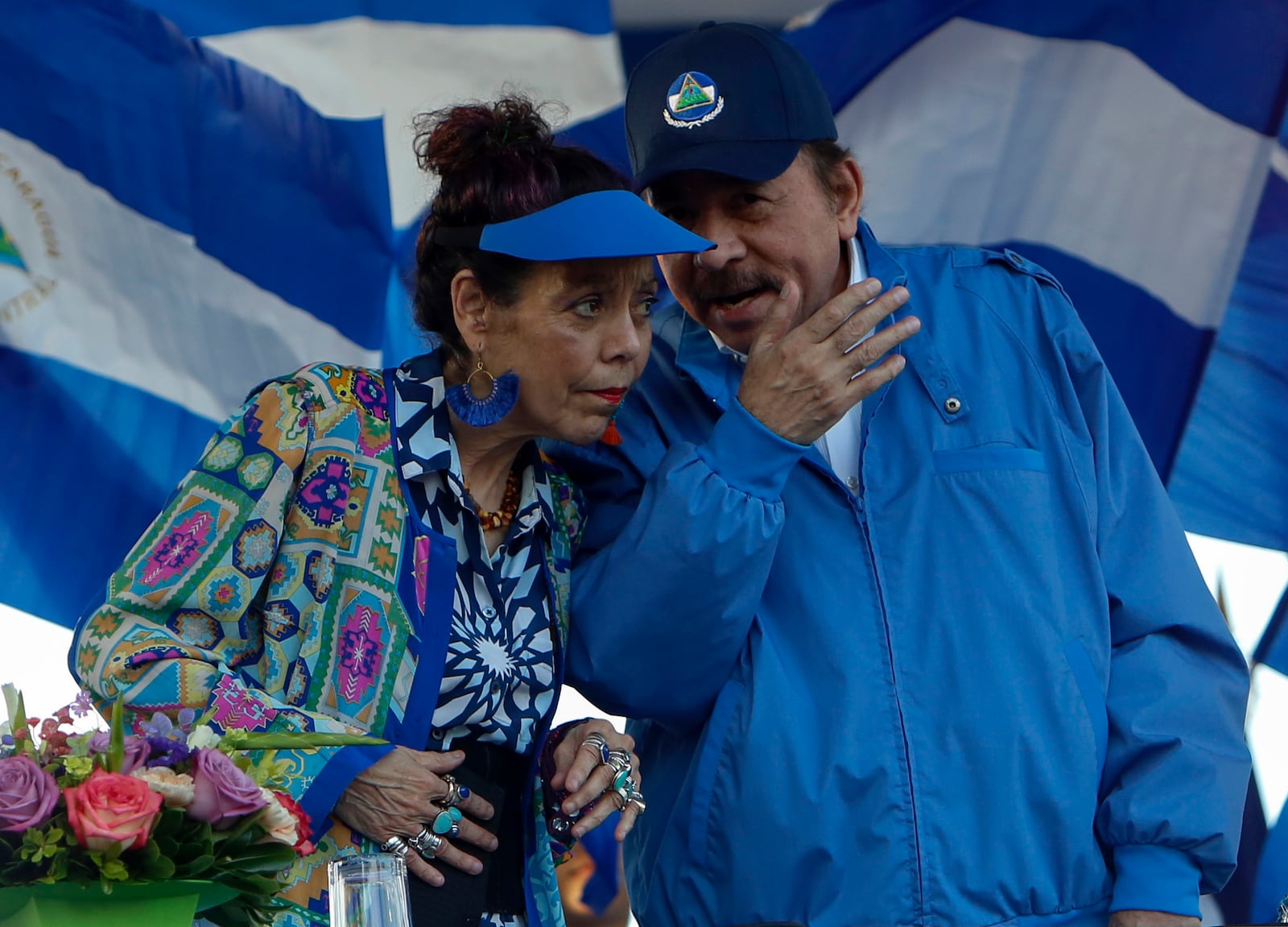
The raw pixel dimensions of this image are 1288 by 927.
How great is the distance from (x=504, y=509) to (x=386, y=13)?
1.12 m

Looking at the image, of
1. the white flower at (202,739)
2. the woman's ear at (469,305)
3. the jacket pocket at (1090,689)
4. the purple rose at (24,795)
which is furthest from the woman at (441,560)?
the jacket pocket at (1090,689)

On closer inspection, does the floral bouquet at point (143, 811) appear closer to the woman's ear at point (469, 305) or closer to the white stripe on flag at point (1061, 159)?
the woman's ear at point (469, 305)

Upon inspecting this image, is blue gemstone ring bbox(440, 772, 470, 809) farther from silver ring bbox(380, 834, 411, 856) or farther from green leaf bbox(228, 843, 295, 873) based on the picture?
green leaf bbox(228, 843, 295, 873)

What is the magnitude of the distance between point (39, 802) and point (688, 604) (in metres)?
0.84

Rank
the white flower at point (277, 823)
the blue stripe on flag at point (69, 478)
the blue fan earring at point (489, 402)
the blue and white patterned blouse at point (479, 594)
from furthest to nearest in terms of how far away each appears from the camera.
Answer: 1. the blue stripe on flag at point (69, 478)
2. the blue fan earring at point (489, 402)
3. the blue and white patterned blouse at point (479, 594)
4. the white flower at point (277, 823)

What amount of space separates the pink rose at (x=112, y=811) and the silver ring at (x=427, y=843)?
0.56 m

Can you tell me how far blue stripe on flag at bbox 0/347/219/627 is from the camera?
93.0 inches

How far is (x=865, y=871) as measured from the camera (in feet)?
5.93

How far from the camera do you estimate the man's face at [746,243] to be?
6.77ft

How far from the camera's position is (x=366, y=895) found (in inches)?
46.7

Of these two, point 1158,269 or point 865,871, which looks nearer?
point 865,871

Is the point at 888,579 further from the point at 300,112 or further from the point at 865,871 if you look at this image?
the point at 300,112

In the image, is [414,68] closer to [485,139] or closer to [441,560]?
[485,139]

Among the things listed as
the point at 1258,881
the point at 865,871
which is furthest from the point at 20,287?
the point at 1258,881
